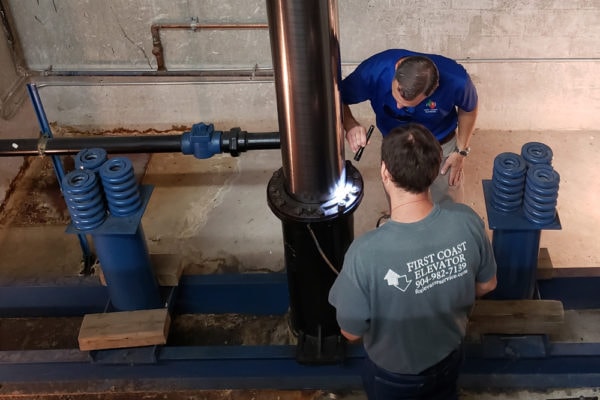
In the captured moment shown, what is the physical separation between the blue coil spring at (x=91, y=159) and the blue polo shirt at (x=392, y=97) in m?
0.86

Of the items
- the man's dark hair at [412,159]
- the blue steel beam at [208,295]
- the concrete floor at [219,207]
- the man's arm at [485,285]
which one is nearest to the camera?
the man's dark hair at [412,159]

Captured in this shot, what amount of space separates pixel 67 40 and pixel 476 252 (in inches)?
119

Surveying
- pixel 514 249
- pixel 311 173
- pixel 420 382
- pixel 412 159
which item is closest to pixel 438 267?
pixel 412 159

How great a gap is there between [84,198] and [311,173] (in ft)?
2.47

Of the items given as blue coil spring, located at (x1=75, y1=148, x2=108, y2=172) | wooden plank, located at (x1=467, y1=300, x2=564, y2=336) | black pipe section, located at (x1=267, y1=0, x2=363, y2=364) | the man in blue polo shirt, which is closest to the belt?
the man in blue polo shirt

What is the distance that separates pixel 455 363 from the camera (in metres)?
1.73

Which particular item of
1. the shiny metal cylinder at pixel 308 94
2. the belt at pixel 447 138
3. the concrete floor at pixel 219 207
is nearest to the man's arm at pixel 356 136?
the shiny metal cylinder at pixel 308 94

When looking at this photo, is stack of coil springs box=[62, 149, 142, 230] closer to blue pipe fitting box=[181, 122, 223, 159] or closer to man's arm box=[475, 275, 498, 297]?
blue pipe fitting box=[181, 122, 223, 159]

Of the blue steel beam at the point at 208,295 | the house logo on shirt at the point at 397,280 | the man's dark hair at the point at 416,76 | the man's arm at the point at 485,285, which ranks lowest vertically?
the blue steel beam at the point at 208,295

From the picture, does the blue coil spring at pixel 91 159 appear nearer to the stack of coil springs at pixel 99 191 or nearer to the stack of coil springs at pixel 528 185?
the stack of coil springs at pixel 99 191

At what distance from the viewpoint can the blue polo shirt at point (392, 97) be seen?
88.1 inches

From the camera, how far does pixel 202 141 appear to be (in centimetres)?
236

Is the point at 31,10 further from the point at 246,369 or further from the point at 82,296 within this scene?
the point at 246,369

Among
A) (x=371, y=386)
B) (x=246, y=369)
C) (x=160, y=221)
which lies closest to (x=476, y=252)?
(x=371, y=386)
